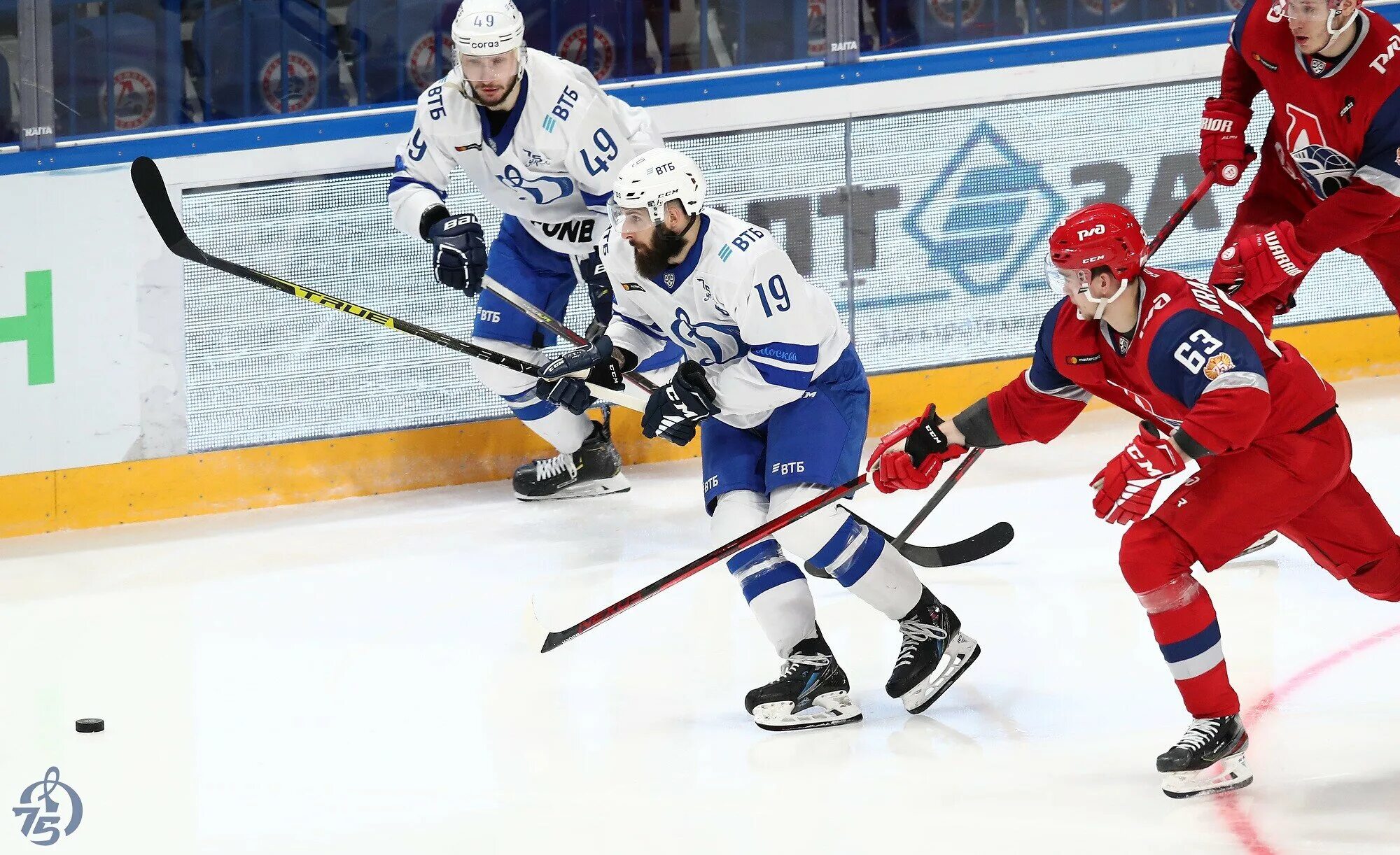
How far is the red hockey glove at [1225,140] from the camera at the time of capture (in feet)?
13.8

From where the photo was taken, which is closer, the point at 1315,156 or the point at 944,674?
the point at 944,674

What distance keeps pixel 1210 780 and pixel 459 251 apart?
7.99ft

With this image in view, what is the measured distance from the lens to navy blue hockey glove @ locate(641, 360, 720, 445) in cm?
351

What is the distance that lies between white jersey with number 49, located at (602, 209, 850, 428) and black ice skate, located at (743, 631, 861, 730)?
493 mm

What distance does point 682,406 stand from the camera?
11.6 ft

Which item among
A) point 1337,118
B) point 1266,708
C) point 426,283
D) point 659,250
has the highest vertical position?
point 1337,118

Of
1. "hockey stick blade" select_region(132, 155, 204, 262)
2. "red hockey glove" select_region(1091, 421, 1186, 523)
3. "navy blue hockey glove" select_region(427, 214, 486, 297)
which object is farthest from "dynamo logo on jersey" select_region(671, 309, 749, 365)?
"hockey stick blade" select_region(132, 155, 204, 262)

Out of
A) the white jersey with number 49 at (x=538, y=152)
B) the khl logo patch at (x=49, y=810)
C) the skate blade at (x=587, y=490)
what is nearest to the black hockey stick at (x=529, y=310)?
the white jersey with number 49 at (x=538, y=152)

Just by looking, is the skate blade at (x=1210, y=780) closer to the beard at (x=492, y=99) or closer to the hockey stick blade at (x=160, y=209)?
the beard at (x=492, y=99)

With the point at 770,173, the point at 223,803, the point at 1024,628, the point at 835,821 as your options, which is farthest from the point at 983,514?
the point at 223,803

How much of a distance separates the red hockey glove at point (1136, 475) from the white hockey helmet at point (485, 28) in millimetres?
2137

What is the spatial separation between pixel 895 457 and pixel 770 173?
2246 mm

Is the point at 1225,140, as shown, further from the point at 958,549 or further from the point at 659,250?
the point at 659,250

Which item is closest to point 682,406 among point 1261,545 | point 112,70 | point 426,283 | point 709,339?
point 709,339
